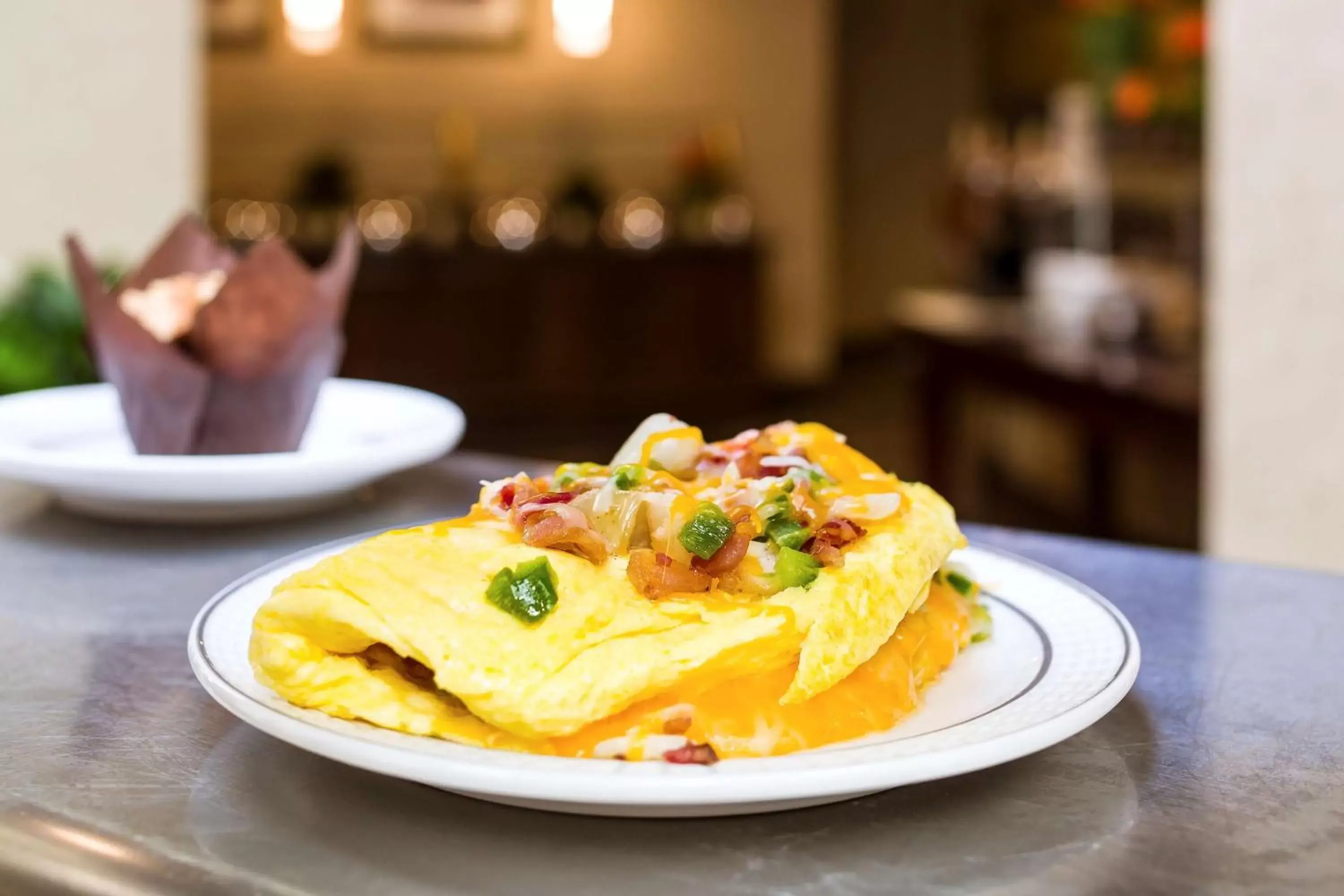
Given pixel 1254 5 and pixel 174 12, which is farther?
pixel 174 12

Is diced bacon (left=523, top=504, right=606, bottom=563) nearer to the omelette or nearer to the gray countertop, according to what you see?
the omelette

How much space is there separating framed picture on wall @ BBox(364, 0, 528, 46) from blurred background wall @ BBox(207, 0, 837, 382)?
67 millimetres

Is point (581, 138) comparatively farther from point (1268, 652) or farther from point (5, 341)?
point (1268, 652)

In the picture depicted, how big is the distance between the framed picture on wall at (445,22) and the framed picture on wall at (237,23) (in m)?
0.58

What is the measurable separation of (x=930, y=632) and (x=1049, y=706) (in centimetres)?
13

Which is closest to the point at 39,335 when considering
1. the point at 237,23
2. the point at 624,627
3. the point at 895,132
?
the point at 624,627

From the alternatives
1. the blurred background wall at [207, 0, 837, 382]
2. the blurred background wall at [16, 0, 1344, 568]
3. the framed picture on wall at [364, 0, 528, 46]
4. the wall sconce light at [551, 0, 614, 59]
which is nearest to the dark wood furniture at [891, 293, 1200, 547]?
the blurred background wall at [16, 0, 1344, 568]

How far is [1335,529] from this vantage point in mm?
2486

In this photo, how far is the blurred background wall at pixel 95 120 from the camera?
2.96 meters

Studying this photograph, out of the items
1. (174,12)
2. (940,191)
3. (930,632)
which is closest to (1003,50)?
(940,191)

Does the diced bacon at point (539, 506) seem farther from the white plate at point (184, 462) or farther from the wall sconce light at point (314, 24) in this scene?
the wall sconce light at point (314, 24)

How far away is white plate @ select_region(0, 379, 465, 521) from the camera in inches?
51.8

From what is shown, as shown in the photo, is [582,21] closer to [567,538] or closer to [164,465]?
[164,465]

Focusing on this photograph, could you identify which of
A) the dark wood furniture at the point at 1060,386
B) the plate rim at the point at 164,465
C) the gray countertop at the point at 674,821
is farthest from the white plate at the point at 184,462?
the dark wood furniture at the point at 1060,386
